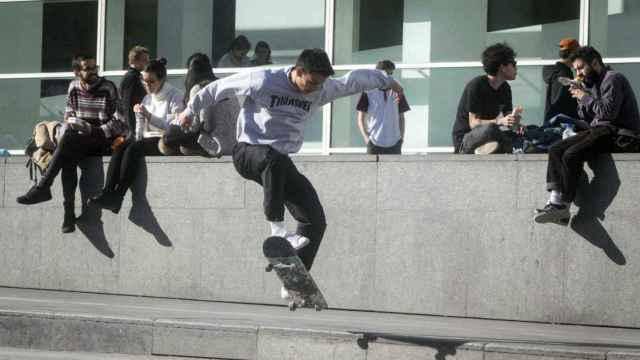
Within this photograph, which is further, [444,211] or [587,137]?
[444,211]

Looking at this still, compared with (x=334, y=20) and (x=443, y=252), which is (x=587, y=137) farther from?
(x=334, y=20)

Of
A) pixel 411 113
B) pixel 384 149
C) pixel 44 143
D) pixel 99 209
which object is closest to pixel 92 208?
pixel 99 209

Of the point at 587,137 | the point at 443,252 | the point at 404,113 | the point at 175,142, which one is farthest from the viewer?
the point at 404,113

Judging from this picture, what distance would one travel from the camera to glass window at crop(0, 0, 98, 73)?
17.3 metres

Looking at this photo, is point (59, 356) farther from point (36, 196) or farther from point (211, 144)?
point (36, 196)

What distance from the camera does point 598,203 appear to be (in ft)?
37.9

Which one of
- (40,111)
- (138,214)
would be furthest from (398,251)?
(40,111)

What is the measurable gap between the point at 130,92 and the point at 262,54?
196 centimetres

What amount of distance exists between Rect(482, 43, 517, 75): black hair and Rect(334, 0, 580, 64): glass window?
2771mm

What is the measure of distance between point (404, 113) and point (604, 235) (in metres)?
3.81

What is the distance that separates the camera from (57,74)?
1720cm

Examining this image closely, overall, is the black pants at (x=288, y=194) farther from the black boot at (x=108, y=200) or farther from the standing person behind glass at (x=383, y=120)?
the black boot at (x=108, y=200)

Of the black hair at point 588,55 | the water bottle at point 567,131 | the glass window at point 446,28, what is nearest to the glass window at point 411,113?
the glass window at point 446,28

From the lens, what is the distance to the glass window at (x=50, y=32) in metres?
17.3
